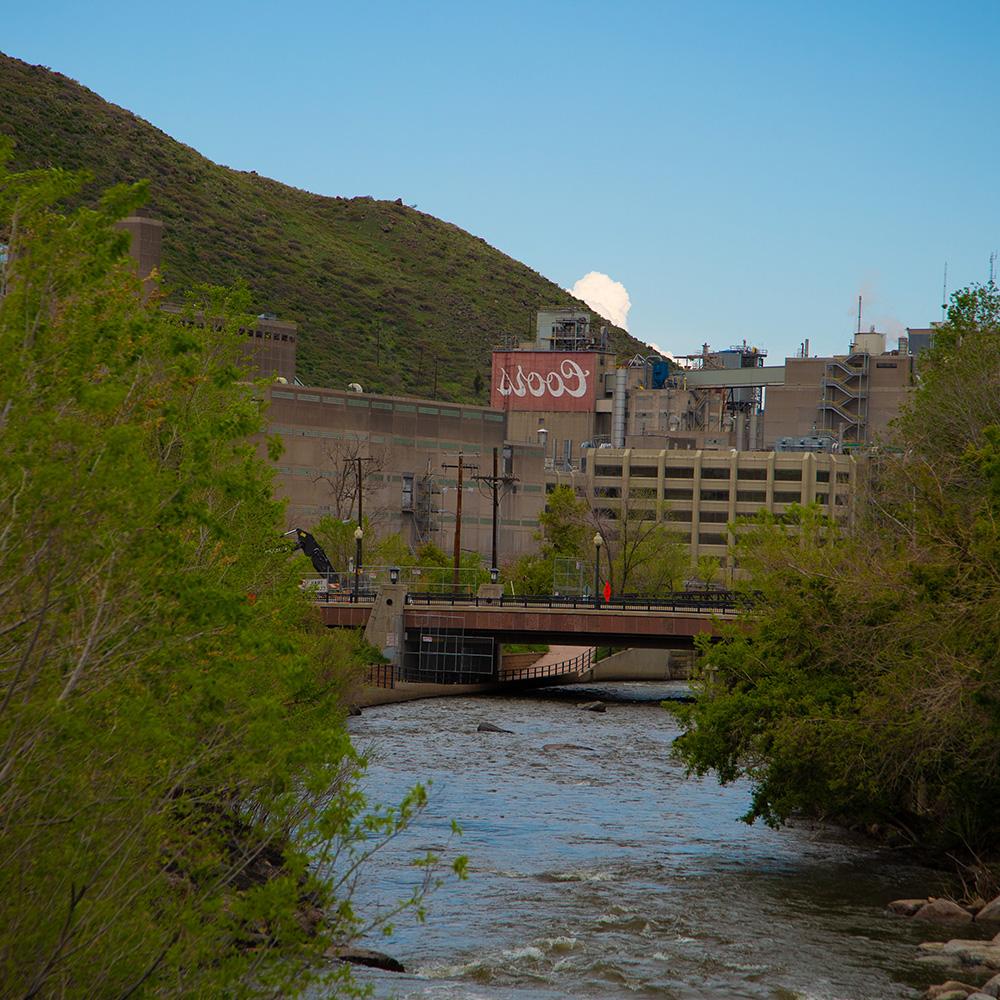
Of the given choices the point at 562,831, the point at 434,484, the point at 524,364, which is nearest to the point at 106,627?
the point at 562,831

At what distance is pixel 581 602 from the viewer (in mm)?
80688

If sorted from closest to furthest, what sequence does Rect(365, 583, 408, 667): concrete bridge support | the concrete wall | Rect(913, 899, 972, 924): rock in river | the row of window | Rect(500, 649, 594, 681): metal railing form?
Rect(913, 899, 972, 924): rock in river < Rect(365, 583, 408, 667): concrete bridge support < Rect(500, 649, 594, 681): metal railing < the concrete wall < the row of window

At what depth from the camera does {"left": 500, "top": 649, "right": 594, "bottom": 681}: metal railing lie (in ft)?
298

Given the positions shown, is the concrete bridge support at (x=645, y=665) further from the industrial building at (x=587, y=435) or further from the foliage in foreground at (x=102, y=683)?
the foliage in foreground at (x=102, y=683)

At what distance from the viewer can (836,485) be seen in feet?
523

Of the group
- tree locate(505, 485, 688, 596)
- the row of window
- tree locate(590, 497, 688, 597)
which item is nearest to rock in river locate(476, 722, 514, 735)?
tree locate(505, 485, 688, 596)

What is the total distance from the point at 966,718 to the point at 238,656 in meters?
14.5

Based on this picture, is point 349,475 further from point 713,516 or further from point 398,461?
point 713,516

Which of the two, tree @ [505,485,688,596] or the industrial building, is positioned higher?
the industrial building

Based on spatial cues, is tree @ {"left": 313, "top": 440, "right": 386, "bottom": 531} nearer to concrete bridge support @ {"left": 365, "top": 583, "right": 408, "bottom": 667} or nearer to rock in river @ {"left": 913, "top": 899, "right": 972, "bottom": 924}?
concrete bridge support @ {"left": 365, "top": 583, "right": 408, "bottom": 667}

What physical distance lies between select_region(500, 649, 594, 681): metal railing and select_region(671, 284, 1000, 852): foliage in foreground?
1932 inches

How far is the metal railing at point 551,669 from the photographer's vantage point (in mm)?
90688

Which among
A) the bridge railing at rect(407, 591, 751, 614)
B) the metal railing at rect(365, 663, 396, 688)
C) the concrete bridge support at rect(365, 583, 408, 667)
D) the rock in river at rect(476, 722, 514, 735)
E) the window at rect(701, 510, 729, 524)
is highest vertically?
the window at rect(701, 510, 729, 524)

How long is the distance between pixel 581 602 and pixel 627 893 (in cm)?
4817
